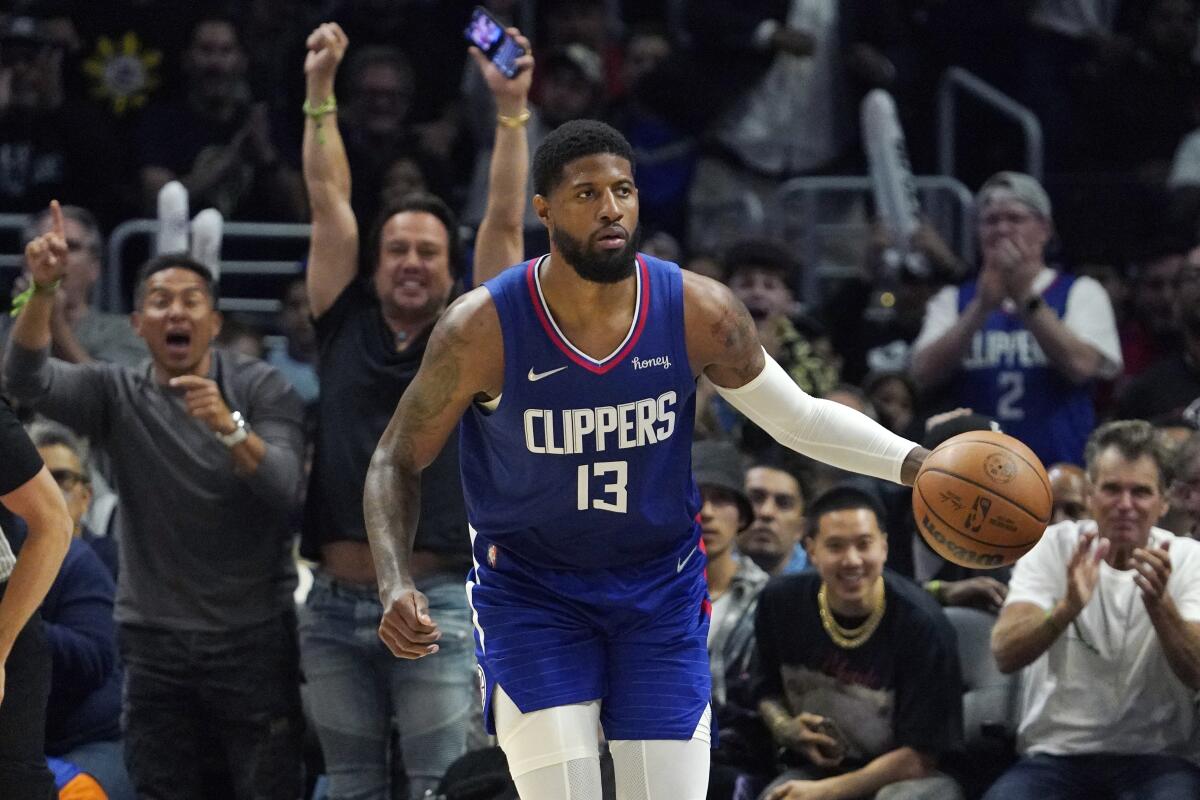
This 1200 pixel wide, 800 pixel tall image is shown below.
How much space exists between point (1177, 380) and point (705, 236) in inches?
113

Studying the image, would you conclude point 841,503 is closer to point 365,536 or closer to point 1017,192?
point 365,536

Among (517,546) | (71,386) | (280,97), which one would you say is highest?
(280,97)

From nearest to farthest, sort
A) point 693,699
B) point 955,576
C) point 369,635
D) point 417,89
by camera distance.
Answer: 1. point 693,699
2. point 369,635
3. point 955,576
4. point 417,89

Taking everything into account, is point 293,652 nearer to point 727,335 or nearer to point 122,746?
point 122,746

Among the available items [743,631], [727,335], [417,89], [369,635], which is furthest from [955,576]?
[417,89]

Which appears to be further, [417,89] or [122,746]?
[417,89]

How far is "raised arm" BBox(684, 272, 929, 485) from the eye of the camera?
445cm

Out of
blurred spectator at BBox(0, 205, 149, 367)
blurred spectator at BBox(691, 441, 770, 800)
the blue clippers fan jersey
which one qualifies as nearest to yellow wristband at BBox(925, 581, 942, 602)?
blurred spectator at BBox(691, 441, 770, 800)

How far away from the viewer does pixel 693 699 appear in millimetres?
4406

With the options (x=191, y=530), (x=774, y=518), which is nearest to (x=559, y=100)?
(x=774, y=518)

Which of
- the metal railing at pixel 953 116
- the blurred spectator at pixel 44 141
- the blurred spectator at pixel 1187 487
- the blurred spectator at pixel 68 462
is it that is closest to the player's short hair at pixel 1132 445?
the blurred spectator at pixel 1187 487

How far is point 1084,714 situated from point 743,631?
1.14 m

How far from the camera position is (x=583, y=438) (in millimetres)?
4312

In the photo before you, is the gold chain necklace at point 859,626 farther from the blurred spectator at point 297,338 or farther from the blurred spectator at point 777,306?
the blurred spectator at point 297,338
